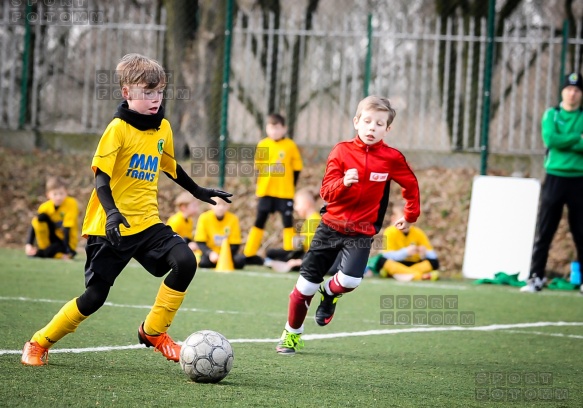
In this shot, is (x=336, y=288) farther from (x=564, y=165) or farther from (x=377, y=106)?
(x=564, y=165)

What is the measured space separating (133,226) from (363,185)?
5.64 ft

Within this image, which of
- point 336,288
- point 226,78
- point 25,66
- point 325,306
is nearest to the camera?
point 336,288

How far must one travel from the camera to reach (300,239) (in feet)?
42.3

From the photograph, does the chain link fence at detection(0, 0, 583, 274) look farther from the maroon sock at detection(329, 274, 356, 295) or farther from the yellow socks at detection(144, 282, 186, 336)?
the yellow socks at detection(144, 282, 186, 336)

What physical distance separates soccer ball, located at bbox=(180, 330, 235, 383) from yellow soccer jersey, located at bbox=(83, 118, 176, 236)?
2.67 ft

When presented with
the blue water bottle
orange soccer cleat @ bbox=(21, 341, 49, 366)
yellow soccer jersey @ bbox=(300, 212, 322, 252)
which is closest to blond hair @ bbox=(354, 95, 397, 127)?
orange soccer cleat @ bbox=(21, 341, 49, 366)

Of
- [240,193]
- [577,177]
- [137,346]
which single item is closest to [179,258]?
[137,346]

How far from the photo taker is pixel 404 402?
4785 millimetres

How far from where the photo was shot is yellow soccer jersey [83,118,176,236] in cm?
541

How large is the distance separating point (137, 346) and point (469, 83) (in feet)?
34.9

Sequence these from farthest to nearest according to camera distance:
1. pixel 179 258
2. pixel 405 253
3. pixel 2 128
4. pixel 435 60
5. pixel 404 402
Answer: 1. pixel 2 128
2. pixel 435 60
3. pixel 405 253
4. pixel 179 258
5. pixel 404 402

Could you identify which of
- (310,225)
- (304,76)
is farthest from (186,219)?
(304,76)

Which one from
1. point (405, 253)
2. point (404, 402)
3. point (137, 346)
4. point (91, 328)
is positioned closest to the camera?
point (404, 402)

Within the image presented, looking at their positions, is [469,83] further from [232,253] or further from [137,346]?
[137,346]
